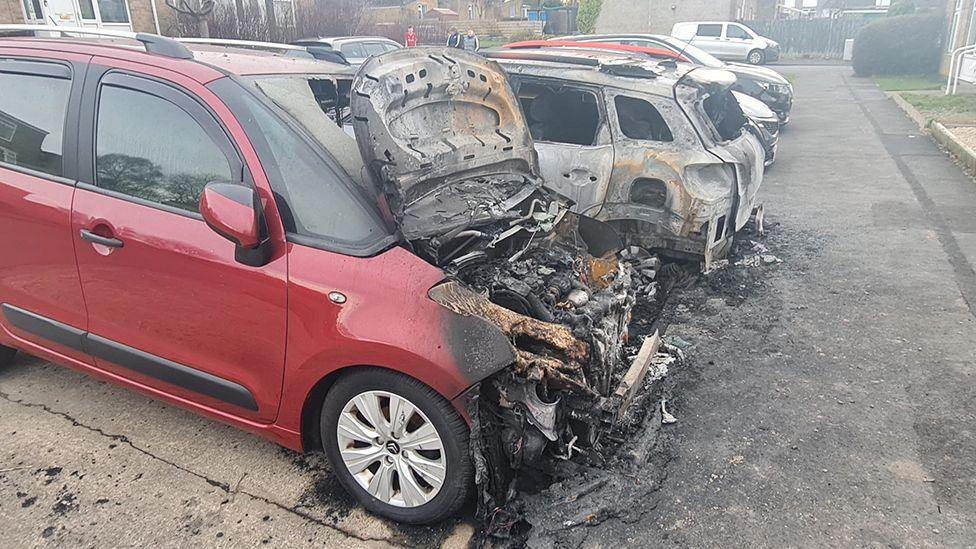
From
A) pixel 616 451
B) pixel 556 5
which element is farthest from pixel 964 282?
pixel 556 5

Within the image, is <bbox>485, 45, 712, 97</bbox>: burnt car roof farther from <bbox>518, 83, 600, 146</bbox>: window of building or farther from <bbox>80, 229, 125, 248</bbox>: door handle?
<bbox>80, 229, 125, 248</bbox>: door handle

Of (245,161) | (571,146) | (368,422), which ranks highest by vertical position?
(245,161)

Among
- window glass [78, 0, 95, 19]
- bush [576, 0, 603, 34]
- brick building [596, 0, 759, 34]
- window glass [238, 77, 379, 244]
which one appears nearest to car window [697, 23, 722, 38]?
bush [576, 0, 603, 34]

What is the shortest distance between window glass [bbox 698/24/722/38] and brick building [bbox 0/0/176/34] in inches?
732

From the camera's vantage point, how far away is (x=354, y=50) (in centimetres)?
1350

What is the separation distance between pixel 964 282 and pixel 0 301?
6863mm

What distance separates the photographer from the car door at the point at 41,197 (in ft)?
10.3

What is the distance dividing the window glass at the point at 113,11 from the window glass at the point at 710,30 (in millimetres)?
19582

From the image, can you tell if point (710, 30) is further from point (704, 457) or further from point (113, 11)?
point (704, 457)

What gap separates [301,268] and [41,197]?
4.94ft

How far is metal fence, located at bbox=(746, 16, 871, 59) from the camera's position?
108 feet

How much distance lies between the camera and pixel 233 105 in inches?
111

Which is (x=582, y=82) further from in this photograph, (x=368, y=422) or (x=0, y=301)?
(x=0, y=301)

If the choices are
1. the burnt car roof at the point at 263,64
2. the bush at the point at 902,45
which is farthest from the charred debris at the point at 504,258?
the bush at the point at 902,45
